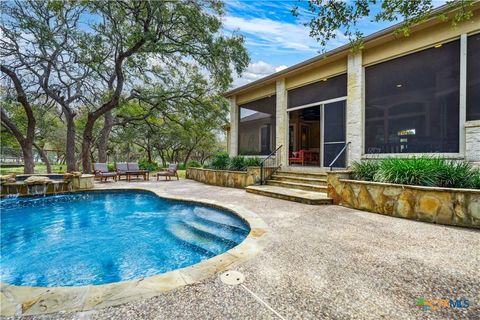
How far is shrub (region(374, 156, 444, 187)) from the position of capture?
4.60 metres

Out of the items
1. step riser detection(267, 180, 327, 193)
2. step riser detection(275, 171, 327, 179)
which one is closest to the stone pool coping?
step riser detection(267, 180, 327, 193)

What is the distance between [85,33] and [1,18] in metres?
3.66

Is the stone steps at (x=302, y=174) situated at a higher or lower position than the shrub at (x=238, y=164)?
lower

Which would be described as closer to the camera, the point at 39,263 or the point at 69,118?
the point at 39,263

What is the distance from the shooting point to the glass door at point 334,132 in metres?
7.78

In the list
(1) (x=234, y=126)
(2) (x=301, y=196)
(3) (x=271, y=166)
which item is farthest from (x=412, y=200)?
(1) (x=234, y=126)

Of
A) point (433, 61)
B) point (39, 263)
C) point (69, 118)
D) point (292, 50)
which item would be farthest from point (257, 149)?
point (69, 118)

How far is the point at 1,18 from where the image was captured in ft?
33.1

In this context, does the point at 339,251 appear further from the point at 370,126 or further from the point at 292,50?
the point at 292,50

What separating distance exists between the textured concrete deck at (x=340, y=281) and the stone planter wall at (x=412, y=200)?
15.7 inches

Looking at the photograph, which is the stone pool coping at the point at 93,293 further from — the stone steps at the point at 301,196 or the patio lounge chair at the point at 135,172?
the patio lounge chair at the point at 135,172

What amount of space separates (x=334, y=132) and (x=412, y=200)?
13.3 feet

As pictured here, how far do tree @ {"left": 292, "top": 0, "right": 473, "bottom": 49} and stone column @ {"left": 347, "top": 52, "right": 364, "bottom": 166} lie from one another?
3.72 metres

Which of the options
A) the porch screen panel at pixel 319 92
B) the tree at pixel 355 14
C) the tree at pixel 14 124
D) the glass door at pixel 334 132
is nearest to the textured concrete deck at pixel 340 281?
the tree at pixel 355 14
